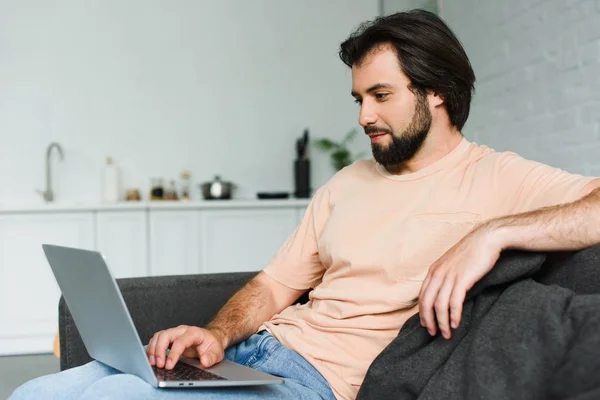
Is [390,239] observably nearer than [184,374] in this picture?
No

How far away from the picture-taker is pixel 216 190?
193 inches

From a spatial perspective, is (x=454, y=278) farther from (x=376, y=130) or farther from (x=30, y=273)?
(x=30, y=273)

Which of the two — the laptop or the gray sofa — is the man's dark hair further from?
the laptop

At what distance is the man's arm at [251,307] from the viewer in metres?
1.73

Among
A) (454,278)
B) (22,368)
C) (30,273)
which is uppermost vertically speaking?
(454,278)

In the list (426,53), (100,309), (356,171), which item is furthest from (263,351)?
(426,53)

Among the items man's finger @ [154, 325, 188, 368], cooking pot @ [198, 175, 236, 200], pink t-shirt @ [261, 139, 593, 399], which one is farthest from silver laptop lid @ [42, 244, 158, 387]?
cooking pot @ [198, 175, 236, 200]

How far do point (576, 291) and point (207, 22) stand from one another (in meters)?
4.33

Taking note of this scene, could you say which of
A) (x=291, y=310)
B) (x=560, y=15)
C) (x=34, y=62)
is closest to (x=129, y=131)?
(x=34, y=62)

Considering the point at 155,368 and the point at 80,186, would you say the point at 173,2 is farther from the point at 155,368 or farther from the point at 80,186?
the point at 155,368

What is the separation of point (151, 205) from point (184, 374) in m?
3.17

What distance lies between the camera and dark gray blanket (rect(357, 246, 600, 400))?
40.6 inches

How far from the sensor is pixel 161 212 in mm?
4527

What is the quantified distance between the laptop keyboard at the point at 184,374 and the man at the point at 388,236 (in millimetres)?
30
